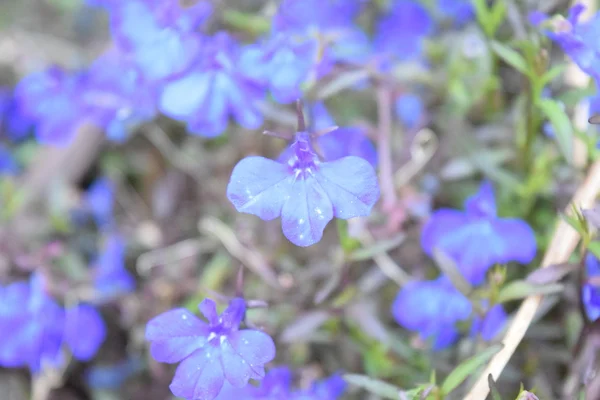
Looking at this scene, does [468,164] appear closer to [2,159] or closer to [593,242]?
[593,242]

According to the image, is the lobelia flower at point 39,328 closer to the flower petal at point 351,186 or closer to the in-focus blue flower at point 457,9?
the flower petal at point 351,186

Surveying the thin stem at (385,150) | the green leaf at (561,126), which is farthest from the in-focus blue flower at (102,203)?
the green leaf at (561,126)

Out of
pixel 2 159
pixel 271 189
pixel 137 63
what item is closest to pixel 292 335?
pixel 271 189

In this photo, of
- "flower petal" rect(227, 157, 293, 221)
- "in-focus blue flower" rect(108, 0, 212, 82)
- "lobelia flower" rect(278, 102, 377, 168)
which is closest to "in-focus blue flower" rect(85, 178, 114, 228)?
"in-focus blue flower" rect(108, 0, 212, 82)

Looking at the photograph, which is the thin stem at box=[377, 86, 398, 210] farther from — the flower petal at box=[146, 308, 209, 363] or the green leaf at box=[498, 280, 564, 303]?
the flower petal at box=[146, 308, 209, 363]

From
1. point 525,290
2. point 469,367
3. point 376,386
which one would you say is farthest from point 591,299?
point 376,386

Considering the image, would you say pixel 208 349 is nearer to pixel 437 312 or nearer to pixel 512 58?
pixel 437 312

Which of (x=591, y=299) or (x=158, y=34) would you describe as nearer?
(x=591, y=299)
